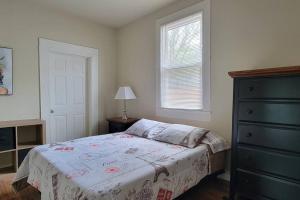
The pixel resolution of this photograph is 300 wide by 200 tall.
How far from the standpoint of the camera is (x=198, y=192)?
2215 mm

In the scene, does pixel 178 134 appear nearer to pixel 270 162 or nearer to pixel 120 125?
pixel 270 162

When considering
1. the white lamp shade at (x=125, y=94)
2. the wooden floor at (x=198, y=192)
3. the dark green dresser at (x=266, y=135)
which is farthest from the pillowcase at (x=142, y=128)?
the dark green dresser at (x=266, y=135)

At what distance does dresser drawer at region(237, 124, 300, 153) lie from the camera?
1.49 meters

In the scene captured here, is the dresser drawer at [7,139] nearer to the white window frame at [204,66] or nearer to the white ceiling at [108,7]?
the white ceiling at [108,7]

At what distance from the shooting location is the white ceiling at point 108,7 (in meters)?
3.02

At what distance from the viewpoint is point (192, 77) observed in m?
2.86

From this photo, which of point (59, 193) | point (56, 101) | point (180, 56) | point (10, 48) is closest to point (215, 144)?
point (180, 56)

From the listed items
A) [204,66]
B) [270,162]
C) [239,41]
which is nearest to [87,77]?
[204,66]

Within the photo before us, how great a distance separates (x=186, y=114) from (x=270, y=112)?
1.38m

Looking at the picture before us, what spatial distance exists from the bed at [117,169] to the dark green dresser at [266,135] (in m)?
0.47

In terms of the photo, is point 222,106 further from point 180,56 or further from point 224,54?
point 180,56

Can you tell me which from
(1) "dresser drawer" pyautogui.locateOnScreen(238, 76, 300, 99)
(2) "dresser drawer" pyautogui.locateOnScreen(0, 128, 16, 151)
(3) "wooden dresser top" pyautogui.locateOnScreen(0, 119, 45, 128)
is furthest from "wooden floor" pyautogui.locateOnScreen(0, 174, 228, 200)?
(1) "dresser drawer" pyautogui.locateOnScreen(238, 76, 300, 99)

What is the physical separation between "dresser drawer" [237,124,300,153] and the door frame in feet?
9.51

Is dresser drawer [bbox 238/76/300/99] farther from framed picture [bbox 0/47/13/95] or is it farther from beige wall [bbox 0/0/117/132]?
framed picture [bbox 0/47/13/95]
